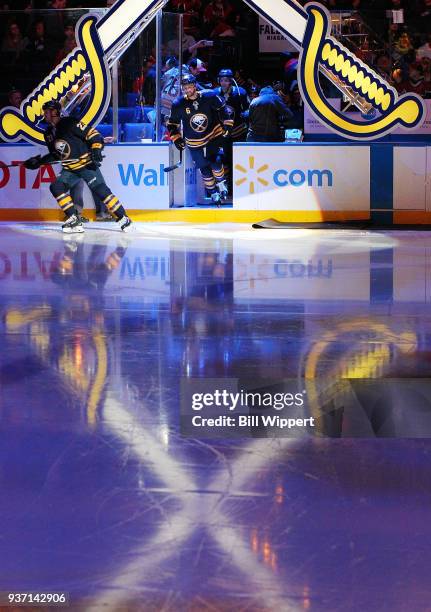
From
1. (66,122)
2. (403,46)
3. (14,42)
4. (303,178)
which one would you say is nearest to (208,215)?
(303,178)

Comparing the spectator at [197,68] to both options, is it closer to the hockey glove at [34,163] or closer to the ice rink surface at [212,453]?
the hockey glove at [34,163]

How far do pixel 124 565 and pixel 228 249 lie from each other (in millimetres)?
10391

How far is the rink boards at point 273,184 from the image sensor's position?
16.9 meters

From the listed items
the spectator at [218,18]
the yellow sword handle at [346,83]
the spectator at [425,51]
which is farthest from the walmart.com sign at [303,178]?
the spectator at [218,18]

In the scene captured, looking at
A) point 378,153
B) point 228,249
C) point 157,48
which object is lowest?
point 228,249

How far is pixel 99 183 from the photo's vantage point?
16.0 meters

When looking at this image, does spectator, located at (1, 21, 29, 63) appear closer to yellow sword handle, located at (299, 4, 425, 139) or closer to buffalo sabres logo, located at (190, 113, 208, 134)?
buffalo sabres logo, located at (190, 113, 208, 134)

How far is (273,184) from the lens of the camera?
56.2 ft

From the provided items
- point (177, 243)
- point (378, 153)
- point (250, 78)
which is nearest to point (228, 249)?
point (177, 243)

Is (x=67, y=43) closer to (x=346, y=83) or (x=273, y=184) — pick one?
(x=273, y=184)

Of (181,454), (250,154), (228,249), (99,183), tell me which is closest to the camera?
(181,454)

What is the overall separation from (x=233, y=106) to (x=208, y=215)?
2.37 m

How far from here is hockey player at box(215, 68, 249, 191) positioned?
18609 millimetres

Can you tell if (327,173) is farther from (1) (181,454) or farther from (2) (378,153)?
(1) (181,454)
